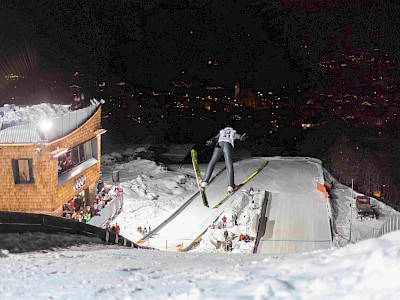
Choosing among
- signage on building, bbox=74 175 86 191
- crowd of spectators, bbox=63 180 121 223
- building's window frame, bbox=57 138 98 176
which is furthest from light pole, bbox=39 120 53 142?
crowd of spectators, bbox=63 180 121 223

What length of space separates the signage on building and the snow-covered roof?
7.17ft

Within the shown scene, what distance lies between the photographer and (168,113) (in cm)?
6838

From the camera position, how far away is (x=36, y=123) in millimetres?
15234

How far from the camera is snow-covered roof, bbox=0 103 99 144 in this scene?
1517 centimetres

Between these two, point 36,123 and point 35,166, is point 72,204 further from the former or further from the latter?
point 36,123

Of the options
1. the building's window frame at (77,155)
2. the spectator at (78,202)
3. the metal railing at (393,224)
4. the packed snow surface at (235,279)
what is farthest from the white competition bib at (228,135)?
the spectator at (78,202)

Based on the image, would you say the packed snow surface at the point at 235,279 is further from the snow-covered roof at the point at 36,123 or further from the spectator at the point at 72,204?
the spectator at the point at 72,204

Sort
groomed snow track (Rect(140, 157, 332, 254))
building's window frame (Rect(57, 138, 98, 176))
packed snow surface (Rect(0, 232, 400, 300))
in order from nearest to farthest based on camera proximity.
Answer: packed snow surface (Rect(0, 232, 400, 300))
building's window frame (Rect(57, 138, 98, 176))
groomed snow track (Rect(140, 157, 332, 254))

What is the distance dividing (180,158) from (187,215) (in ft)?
80.9

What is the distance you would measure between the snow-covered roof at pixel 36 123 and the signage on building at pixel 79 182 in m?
2.19

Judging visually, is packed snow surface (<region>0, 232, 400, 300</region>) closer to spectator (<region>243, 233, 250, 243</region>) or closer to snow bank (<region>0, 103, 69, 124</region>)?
snow bank (<region>0, 103, 69, 124</region>)

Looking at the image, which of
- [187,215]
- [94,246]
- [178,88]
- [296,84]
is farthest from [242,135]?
[296,84]

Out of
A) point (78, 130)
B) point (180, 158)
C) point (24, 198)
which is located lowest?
point (180, 158)

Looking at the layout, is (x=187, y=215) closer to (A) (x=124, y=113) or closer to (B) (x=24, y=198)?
(B) (x=24, y=198)
